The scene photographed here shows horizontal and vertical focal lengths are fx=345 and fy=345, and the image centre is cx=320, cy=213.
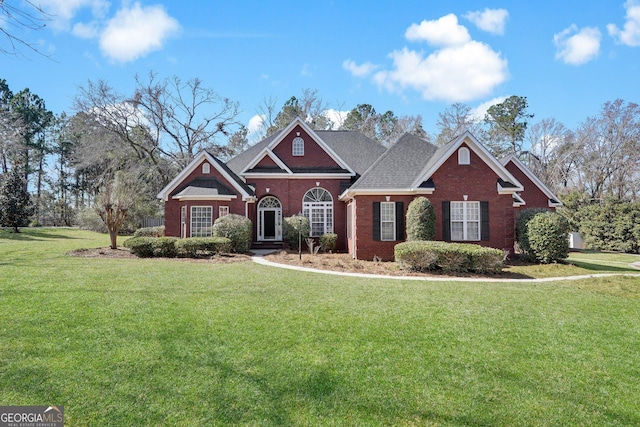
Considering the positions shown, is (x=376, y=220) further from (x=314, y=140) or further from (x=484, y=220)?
(x=314, y=140)

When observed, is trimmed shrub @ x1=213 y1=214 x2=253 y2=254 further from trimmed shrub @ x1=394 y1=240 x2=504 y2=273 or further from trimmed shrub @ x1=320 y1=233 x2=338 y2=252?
trimmed shrub @ x1=394 y1=240 x2=504 y2=273

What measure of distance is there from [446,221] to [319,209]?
8.26 m

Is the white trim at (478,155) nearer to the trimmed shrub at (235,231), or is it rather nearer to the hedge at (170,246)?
the trimmed shrub at (235,231)

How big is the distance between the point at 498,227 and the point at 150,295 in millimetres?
14738

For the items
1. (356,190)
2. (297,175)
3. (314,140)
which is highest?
(314,140)

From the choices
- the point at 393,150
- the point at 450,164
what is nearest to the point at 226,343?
the point at 450,164

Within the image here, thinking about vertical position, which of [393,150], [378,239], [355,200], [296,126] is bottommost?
[378,239]

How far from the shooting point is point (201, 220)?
64.4 ft

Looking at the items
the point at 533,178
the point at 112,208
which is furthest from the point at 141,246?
the point at 533,178

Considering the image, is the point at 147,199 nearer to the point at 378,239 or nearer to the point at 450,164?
the point at 378,239

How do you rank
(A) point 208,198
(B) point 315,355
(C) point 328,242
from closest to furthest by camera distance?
(B) point 315,355
(A) point 208,198
(C) point 328,242

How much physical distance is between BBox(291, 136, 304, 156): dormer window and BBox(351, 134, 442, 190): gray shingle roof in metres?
6.08

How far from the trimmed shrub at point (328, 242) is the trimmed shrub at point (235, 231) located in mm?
4220

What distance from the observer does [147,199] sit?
34469 mm
